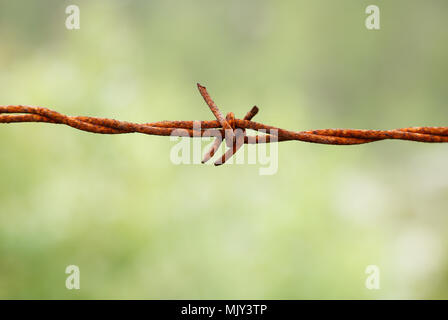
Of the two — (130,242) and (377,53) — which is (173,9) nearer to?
(377,53)

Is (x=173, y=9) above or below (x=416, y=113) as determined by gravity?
above

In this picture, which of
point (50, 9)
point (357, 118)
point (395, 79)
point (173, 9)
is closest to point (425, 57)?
point (395, 79)

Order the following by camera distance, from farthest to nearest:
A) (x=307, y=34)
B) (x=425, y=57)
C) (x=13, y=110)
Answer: (x=307, y=34) → (x=425, y=57) → (x=13, y=110)

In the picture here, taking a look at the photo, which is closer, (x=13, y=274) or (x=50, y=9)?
(x=13, y=274)

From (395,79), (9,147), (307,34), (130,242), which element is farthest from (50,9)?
(395,79)

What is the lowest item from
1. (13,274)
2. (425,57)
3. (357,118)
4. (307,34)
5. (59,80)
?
(13,274)

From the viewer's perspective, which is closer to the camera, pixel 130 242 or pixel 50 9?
pixel 130 242

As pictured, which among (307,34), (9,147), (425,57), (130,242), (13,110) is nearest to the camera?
(13,110)

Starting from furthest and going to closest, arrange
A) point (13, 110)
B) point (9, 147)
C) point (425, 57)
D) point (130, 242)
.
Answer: point (425, 57)
point (130, 242)
point (9, 147)
point (13, 110)

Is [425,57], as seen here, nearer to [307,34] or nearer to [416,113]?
[416,113]
